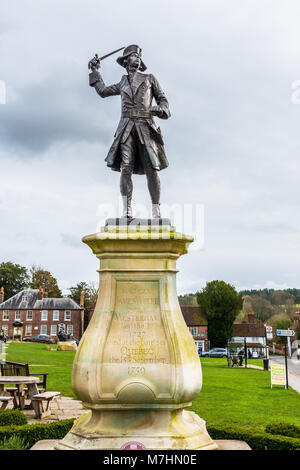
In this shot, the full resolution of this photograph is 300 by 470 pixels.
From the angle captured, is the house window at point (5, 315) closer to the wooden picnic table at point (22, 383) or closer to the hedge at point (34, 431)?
the wooden picnic table at point (22, 383)

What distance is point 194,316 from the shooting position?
5562cm

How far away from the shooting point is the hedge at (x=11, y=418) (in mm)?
6703

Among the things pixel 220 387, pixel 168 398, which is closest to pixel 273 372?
pixel 220 387

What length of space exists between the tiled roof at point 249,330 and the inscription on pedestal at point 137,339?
53.7m

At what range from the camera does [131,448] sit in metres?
4.47

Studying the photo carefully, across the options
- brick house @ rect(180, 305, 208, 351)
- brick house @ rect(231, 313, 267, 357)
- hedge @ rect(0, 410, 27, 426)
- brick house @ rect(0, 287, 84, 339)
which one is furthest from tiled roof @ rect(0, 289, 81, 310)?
hedge @ rect(0, 410, 27, 426)

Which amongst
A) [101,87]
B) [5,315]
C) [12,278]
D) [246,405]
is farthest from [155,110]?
[12,278]

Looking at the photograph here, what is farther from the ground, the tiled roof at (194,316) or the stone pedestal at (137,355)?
the stone pedestal at (137,355)

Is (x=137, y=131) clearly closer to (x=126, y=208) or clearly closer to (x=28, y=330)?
(x=126, y=208)

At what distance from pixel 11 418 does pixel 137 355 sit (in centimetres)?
313

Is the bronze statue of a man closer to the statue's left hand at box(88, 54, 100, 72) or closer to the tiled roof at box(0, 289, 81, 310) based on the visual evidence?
the statue's left hand at box(88, 54, 100, 72)

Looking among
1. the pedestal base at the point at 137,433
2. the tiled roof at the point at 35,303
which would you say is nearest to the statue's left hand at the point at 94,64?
the pedestal base at the point at 137,433
